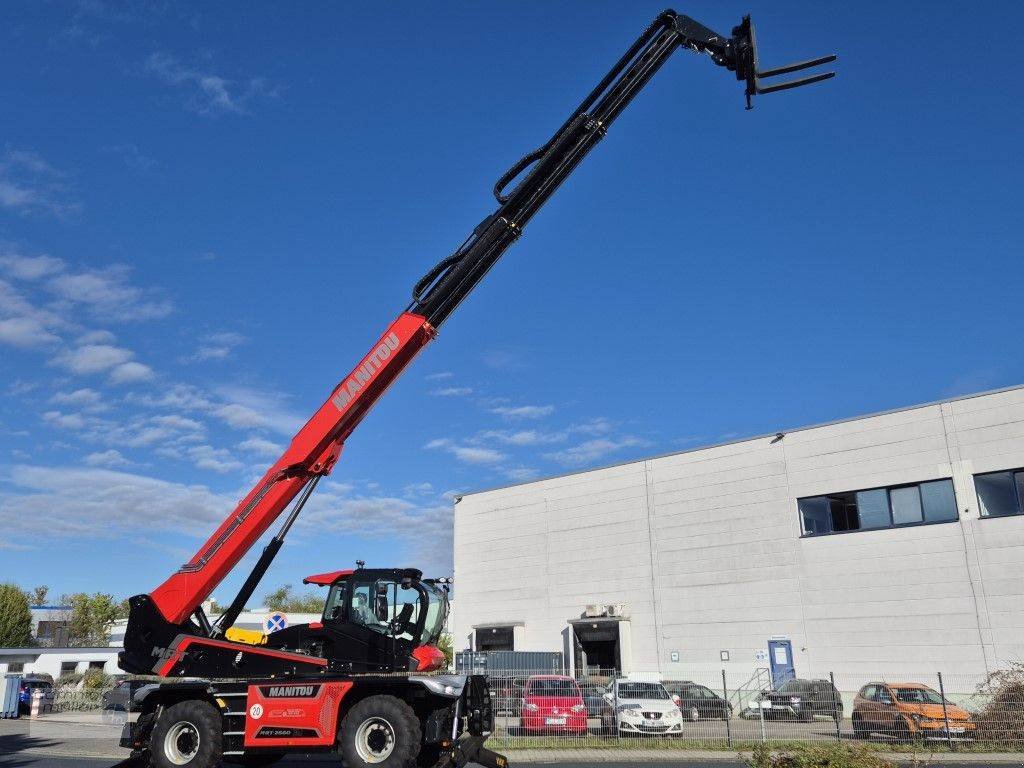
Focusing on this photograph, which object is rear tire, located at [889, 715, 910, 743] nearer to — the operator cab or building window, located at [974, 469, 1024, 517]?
building window, located at [974, 469, 1024, 517]

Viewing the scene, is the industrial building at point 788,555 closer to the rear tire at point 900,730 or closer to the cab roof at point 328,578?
the rear tire at point 900,730

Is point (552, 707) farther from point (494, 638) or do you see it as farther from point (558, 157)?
point (494, 638)

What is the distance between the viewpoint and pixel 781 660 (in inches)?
1195

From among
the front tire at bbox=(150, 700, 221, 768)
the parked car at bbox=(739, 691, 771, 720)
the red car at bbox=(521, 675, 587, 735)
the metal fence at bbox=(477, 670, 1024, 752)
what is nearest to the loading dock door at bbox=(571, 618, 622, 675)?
the parked car at bbox=(739, 691, 771, 720)

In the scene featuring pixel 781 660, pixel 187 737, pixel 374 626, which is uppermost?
pixel 374 626

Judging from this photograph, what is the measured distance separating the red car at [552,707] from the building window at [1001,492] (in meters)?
15.6

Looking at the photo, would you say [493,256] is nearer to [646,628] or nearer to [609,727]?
[609,727]

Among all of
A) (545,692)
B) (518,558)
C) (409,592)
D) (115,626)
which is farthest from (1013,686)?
(115,626)

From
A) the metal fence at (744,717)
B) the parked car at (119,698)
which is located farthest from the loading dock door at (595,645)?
the parked car at (119,698)

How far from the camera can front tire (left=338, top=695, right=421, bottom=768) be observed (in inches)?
423

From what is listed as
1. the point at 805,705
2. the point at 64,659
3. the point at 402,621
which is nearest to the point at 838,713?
the point at 805,705

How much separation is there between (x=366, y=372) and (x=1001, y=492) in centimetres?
2346

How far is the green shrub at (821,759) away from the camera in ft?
25.5

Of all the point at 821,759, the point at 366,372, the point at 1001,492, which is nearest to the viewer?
the point at 821,759
